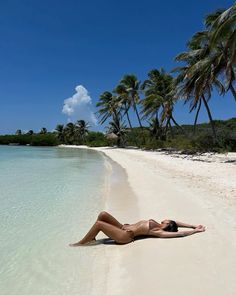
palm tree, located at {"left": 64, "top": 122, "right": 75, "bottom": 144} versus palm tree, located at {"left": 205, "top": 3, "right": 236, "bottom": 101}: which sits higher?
palm tree, located at {"left": 205, "top": 3, "right": 236, "bottom": 101}

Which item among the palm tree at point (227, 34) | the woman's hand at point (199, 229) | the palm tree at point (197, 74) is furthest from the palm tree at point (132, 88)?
the woman's hand at point (199, 229)

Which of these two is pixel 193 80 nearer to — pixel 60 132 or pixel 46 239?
pixel 46 239

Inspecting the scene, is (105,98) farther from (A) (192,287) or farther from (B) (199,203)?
(A) (192,287)

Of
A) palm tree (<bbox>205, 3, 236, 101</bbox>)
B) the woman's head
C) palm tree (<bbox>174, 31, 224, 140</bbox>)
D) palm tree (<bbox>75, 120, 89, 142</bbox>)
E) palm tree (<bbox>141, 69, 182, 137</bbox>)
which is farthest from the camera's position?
palm tree (<bbox>75, 120, 89, 142</bbox>)

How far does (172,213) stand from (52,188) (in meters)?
5.82

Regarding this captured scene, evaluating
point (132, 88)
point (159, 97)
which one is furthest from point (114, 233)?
point (132, 88)

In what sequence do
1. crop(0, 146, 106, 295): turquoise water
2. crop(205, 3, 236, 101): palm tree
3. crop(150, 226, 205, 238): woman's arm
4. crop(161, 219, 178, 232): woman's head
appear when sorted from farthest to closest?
crop(205, 3, 236, 101): palm tree → crop(161, 219, 178, 232): woman's head → crop(150, 226, 205, 238): woman's arm → crop(0, 146, 106, 295): turquoise water

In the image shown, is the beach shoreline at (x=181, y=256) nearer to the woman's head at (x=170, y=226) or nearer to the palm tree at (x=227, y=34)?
the woman's head at (x=170, y=226)

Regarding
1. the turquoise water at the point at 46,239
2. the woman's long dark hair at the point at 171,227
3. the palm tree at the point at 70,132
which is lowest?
the turquoise water at the point at 46,239

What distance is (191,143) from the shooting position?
26.8 metres

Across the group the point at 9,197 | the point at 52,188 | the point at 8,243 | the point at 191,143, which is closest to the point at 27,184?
the point at 52,188

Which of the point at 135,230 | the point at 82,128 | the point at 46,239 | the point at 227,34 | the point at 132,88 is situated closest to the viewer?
the point at 135,230

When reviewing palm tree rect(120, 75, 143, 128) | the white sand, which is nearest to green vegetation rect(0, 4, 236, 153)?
palm tree rect(120, 75, 143, 128)

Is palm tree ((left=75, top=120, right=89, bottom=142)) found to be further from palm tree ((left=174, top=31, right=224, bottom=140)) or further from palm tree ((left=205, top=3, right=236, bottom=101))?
palm tree ((left=205, top=3, right=236, bottom=101))
